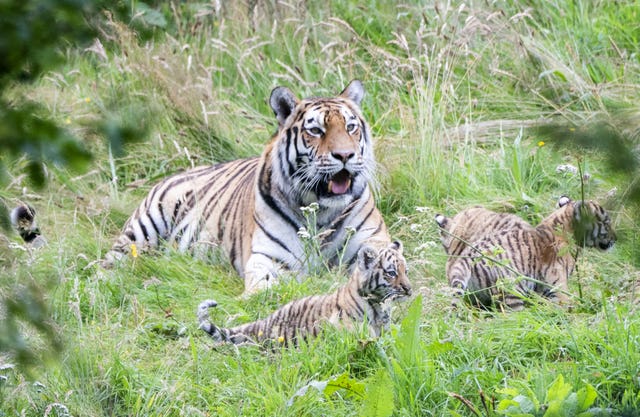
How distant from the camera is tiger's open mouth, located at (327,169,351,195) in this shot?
6.34 meters

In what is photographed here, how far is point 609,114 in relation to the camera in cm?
130

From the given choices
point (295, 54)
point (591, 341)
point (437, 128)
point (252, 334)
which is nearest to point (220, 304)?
point (252, 334)

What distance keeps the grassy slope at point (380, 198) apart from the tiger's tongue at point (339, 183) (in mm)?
536

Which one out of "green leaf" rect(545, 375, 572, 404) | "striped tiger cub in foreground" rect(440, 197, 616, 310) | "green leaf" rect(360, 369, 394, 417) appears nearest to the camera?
"green leaf" rect(545, 375, 572, 404)

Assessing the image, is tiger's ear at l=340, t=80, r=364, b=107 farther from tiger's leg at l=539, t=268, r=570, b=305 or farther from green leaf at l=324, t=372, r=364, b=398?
green leaf at l=324, t=372, r=364, b=398

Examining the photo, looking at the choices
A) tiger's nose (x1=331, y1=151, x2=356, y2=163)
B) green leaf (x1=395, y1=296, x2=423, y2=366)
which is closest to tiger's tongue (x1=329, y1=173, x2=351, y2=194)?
tiger's nose (x1=331, y1=151, x2=356, y2=163)

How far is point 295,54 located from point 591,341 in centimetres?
563

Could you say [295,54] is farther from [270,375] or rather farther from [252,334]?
[270,375]

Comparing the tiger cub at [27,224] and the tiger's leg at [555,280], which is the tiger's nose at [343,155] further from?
the tiger cub at [27,224]

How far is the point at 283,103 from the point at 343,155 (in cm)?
71

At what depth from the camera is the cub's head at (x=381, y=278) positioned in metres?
4.76

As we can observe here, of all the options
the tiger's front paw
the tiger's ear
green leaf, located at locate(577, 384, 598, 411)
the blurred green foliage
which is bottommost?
the tiger's front paw

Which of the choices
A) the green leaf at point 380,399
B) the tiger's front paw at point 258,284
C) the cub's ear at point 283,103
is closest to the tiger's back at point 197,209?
the cub's ear at point 283,103

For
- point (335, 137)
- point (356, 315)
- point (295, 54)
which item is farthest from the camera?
point (295, 54)
